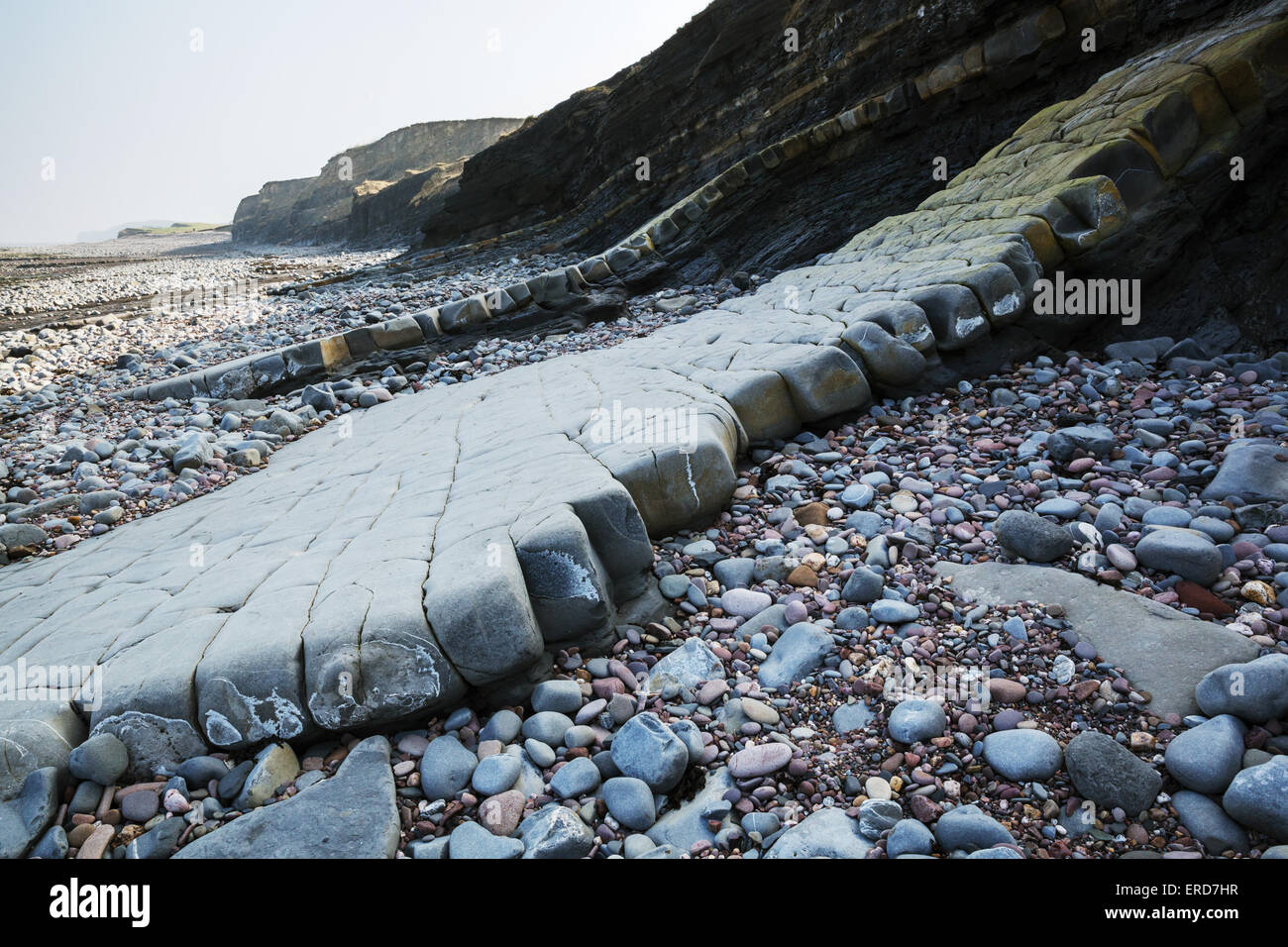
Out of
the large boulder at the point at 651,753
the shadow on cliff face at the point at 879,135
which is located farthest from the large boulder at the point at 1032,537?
the shadow on cliff face at the point at 879,135

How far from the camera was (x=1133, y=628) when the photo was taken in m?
2.47

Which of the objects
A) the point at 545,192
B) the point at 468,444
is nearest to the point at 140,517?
the point at 468,444

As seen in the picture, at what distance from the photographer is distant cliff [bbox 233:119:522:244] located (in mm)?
45625

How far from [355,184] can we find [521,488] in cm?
6296

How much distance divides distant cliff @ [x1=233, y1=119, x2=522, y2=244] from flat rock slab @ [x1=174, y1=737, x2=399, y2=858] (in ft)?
150

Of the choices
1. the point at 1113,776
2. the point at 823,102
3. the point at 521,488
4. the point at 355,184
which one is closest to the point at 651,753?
the point at 1113,776

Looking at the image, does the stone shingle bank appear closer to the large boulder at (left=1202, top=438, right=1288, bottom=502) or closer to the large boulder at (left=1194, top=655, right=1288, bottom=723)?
the large boulder at (left=1202, top=438, right=1288, bottom=502)

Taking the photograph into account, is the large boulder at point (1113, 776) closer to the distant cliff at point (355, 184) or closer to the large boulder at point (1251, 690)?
the large boulder at point (1251, 690)

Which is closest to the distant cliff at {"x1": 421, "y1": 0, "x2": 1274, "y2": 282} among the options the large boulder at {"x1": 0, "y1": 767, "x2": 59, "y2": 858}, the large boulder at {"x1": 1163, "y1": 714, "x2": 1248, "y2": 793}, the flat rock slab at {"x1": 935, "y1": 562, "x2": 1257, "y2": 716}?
the flat rock slab at {"x1": 935, "y1": 562, "x2": 1257, "y2": 716}

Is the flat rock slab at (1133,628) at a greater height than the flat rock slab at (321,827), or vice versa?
the flat rock slab at (1133,628)

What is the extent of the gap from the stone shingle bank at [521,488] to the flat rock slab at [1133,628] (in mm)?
1519

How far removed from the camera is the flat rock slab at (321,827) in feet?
6.62
